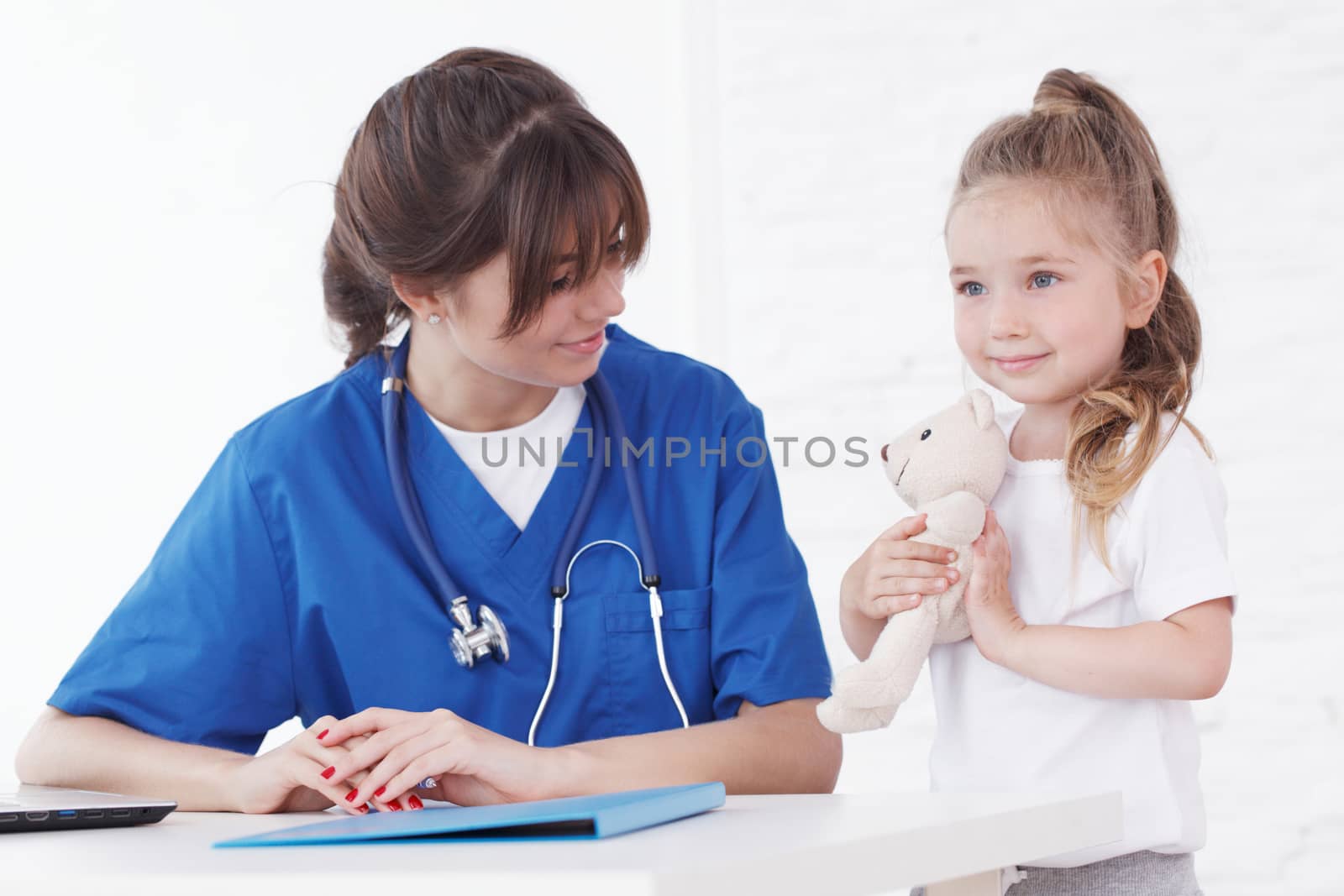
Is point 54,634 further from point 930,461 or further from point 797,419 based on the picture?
point 930,461

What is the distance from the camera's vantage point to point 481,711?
1309 mm

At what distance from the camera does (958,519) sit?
1.11 m

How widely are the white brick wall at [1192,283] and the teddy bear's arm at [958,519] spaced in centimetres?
118

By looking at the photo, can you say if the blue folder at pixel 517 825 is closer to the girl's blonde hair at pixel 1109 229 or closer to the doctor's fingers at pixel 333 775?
the doctor's fingers at pixel 333 775

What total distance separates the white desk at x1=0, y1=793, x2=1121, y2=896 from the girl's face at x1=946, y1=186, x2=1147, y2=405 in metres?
0.44

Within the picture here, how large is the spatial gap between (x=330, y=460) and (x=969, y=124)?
1.51 m

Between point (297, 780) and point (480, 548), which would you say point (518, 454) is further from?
point (297, 780)

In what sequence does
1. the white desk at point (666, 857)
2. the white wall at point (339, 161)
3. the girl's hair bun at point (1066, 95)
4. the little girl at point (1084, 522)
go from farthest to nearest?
the white wall at point (339, 161)
the girl's hair bun at point (1066, 95)
the little girl at point (1084, 522)
the white desk at point (666, 857)

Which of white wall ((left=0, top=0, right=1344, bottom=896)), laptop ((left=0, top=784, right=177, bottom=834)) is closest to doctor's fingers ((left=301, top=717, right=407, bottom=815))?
laptop ((left=0, top=784, right=177, bottom=834))

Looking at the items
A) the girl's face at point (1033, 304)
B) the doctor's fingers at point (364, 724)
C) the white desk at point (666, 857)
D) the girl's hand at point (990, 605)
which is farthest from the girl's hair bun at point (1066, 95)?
the doctor's fingers at point (364, 724)

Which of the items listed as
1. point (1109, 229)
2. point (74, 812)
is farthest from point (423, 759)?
point (1109, 229)

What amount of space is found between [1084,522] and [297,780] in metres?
0.65

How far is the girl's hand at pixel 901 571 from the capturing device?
1117mm

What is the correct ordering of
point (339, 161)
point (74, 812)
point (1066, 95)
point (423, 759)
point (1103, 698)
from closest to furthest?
point (74, 812)
point (423, 759)
point (1103, 698)
point (1066, 95)
point (339, 161)
